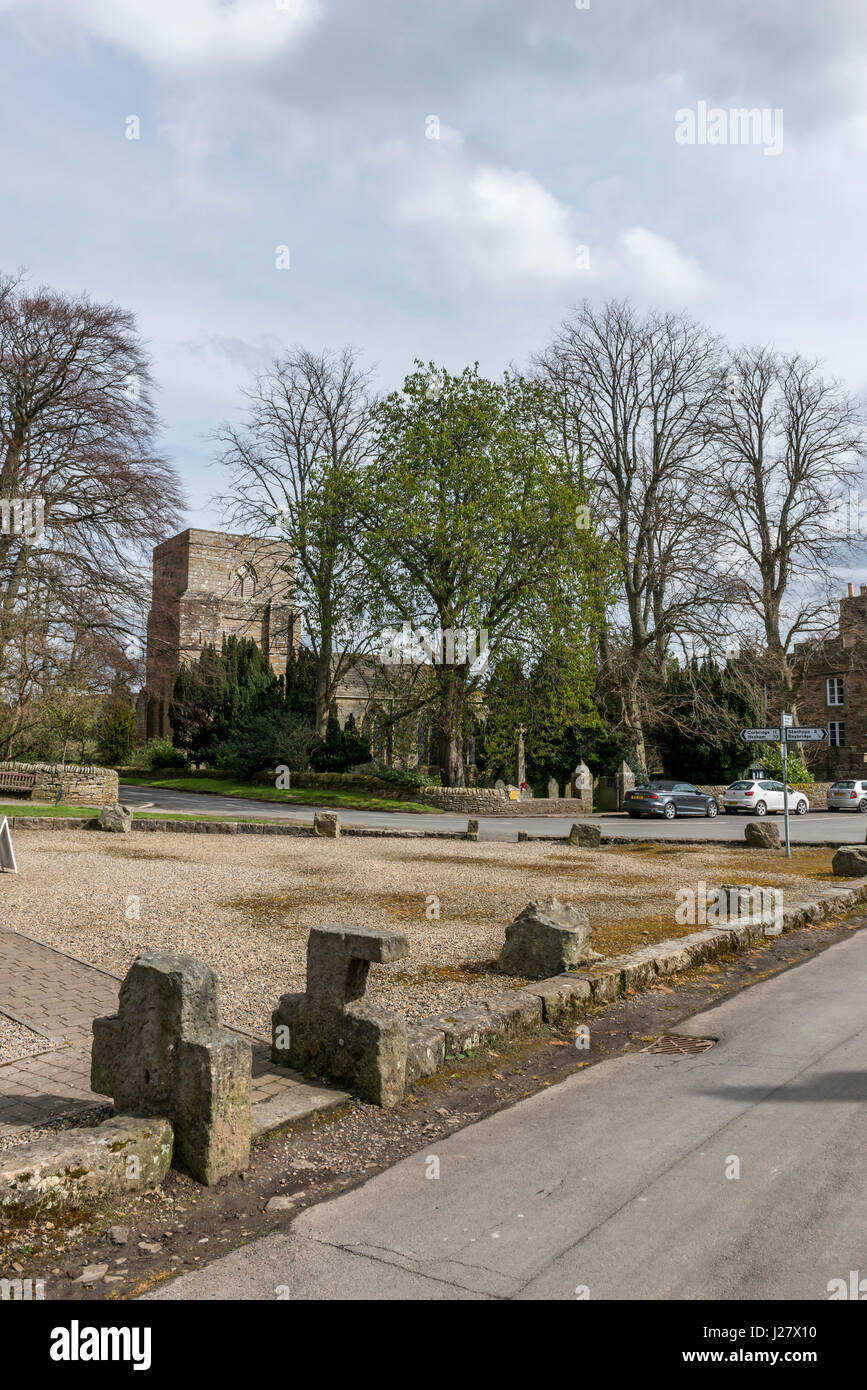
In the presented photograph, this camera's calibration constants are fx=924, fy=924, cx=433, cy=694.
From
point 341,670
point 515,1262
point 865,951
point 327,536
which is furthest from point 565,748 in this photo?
point 515,1262

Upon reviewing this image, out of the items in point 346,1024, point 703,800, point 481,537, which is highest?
point 481,537

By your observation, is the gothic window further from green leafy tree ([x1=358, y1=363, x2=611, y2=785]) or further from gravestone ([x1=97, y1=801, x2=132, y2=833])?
gravestone ([x1=97, y1=801, x2=132, y2=833])

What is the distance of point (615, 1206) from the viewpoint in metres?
3.60

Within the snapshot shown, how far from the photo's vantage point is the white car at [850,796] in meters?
34.4

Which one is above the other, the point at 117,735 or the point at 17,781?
the point at 117,735

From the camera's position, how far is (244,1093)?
12.8 ft

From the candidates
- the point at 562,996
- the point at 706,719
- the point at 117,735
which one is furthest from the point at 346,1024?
the point at 117,735

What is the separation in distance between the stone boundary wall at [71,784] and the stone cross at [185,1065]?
Result: 20597 millimetres

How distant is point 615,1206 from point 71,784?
2200cm

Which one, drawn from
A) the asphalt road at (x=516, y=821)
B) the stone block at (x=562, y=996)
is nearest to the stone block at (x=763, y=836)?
the asphalt road at (x=516, y=821)

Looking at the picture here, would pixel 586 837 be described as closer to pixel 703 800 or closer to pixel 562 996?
pixel 562 996

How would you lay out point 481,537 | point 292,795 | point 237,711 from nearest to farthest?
point 481,537 < point 292,795 < point 237,711

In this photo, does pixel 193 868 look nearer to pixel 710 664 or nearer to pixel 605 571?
pixel 605 571

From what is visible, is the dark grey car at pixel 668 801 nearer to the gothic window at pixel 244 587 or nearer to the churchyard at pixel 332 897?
the churchyard at pixel 332 897
